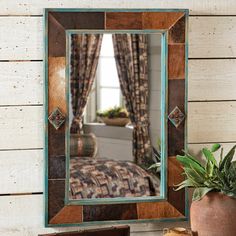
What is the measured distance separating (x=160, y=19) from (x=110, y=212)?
64 cm

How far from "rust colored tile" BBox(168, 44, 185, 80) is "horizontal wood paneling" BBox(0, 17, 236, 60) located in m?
0.05

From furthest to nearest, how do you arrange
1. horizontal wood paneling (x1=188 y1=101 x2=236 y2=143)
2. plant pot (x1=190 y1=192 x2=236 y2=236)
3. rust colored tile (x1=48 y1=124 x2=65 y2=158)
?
horizontal wood paneling (x1=188 y1=101 x2=236 y2=143) < rust colored tile (x1=48 y1=124 x2=65 y2=158) < plant pot (x1=190 y1=192 x2=236 y2=236)

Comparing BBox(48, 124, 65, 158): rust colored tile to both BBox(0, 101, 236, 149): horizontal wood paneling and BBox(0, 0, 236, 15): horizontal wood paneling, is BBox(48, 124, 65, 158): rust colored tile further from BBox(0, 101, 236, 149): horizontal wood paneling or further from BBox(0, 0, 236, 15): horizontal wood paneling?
BBox(0, 0, 236, 15): horizontal wood paneling

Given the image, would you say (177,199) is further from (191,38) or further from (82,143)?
(191,38)

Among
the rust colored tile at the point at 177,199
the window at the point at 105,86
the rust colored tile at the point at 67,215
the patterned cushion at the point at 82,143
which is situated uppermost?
the window at the point at 105,86

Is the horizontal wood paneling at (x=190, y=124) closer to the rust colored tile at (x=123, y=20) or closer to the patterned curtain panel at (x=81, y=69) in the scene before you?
the patterned curtain panel at (x=81, y=69)

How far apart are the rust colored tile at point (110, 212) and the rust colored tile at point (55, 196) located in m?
0.08

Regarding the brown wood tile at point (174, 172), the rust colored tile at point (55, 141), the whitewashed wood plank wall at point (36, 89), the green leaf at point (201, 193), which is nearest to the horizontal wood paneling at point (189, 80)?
the whitewashed wood plank wall at point (36, 89)

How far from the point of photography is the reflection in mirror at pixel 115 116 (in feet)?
6.43

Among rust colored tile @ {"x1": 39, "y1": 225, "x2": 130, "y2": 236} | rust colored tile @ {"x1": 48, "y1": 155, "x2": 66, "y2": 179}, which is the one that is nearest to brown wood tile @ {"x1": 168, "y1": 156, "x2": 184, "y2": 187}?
rust colored tile @ {"x1": 39, "y1": 225, "x2": 130, "y2": 236}

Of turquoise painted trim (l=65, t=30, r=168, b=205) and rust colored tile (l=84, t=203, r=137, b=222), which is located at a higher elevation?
turquoise painted trim (l=65, t=30, r=168, b=205)

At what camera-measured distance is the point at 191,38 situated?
2023 millimetres

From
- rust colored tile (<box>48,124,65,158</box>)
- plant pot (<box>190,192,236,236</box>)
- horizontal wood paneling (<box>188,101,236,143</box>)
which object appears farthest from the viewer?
horizontal wood paneling (<box>188,101,236,143</box>)

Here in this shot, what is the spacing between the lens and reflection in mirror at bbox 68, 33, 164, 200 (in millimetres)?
1960
